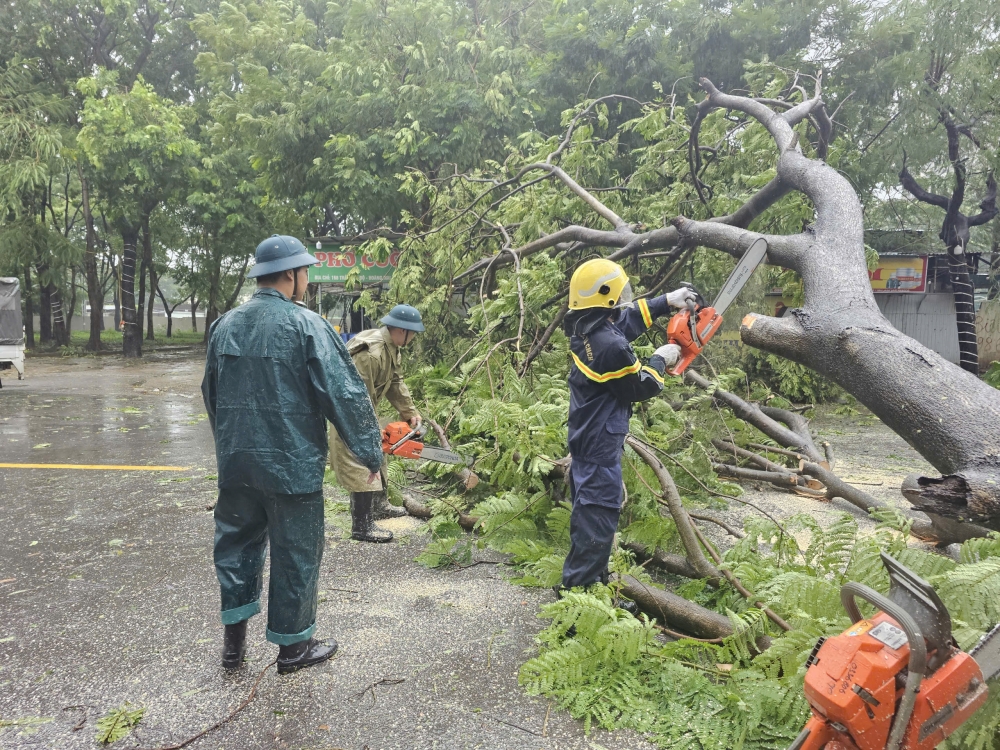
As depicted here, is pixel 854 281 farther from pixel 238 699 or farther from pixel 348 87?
pixel 348 87

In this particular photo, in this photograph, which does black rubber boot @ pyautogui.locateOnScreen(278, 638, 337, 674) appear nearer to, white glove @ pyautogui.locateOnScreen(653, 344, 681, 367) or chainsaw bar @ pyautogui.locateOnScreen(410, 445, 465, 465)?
chainsaw bar @ pyautogui.locateOnScreen(410, 445, 465, 465)

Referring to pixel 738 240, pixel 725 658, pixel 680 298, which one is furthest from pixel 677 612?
pixel 738 240

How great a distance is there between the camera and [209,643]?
2.79m

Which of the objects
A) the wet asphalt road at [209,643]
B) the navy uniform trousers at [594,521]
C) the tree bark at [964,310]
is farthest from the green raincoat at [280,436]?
the tree bark at [964,310]

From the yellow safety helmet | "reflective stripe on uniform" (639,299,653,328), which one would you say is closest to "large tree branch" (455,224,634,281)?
"reflective stripe on uniform" (639,299,653,328)

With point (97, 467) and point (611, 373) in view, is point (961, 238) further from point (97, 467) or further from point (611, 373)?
point (97, 467)

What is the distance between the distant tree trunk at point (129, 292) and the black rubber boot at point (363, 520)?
17.0 metres

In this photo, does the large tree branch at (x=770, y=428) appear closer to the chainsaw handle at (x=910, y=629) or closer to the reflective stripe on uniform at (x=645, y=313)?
the reflective stripe on uniform at (x=645, y=313)

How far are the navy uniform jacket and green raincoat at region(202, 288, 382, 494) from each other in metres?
0.96

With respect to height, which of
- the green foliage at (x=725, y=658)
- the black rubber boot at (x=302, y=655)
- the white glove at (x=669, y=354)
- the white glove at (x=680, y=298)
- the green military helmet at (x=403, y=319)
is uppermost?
the white glove at (x=680, y=298)

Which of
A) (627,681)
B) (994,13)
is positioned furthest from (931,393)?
(994,13)

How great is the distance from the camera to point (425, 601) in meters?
3.19

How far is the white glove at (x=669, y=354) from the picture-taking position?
293cm

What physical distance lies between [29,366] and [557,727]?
1780 cm
